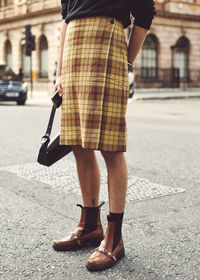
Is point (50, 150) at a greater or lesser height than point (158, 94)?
greater

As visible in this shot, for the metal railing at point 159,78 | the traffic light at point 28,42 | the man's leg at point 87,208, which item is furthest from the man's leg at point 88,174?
the metal railing at point 159,78

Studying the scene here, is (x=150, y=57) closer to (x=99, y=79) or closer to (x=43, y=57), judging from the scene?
(x=43, y=57)

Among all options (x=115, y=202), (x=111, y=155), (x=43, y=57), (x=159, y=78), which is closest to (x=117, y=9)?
(x=111, y=155)

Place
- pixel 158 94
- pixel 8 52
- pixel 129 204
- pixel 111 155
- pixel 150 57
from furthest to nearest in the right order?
1. pixel 8 52
2. pixel 150 57
3. pixel 158 94
4. pixel 129 204
5. pixel 111 155

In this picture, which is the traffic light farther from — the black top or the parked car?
the black top

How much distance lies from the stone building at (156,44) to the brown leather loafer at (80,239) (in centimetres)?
2780

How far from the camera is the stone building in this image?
105ft

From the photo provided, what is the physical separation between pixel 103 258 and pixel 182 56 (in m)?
32.8

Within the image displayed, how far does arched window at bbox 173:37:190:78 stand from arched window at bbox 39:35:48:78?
9042mm

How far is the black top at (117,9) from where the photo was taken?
8.50ft

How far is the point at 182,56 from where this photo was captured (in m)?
34.2

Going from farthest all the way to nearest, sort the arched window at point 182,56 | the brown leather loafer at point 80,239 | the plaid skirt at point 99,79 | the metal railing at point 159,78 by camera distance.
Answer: the arched window at point 182,56
the metal railing at point 159,78
the brown leather loafer at point 80,239
the plaid skirt at point 99,79

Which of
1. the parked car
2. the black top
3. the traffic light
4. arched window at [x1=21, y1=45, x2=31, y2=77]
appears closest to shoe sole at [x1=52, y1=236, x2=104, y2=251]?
the black top

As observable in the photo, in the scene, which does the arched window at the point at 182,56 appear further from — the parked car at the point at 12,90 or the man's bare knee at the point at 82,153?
the man's bare knee at the point at 82,153
